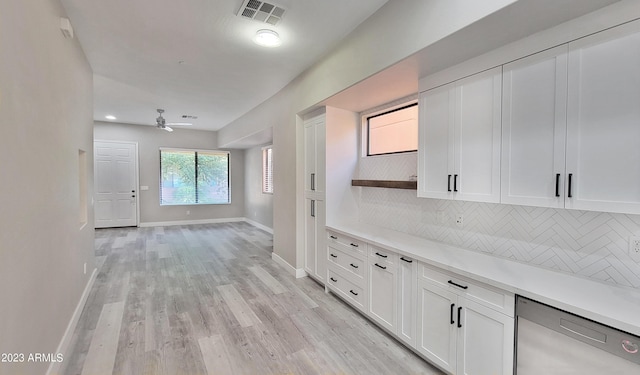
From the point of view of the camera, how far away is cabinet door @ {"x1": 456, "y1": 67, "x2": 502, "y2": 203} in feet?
6.30

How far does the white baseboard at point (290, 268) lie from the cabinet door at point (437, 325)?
216 cm

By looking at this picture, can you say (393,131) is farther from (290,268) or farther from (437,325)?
(290,268)

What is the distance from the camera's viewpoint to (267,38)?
271 cm

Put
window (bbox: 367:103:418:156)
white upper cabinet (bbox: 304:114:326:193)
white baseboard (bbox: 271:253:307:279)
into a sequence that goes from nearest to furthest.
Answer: window (bbox: 367:103:418:156) < white upper cabinet (bbox: 304:114:326:193) < white baseboard (bbox: 271:253:307:279)

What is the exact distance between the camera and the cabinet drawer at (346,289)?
289cm

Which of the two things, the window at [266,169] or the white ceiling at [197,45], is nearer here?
the white ceiling at [197,45]

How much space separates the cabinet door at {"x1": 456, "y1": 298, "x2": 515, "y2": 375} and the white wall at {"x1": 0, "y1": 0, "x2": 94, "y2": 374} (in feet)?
8.30

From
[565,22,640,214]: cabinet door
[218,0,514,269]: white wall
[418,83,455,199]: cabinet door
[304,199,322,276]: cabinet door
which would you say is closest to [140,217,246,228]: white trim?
[218,0,514,269]: white wall

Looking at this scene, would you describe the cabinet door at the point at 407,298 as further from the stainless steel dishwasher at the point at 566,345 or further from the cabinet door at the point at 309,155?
the cabinet door at the point at 309,155

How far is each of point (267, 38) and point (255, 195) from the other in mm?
6039

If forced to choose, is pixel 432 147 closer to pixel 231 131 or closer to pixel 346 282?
pixel 346 282

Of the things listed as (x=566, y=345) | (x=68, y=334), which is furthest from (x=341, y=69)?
(x=68, y=334)

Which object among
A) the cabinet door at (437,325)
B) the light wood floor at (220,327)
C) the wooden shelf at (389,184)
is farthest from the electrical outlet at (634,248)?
the light wood floor at (220,327)

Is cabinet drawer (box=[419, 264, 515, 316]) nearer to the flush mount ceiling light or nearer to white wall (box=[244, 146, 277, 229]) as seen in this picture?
the flush mount ceiling light
